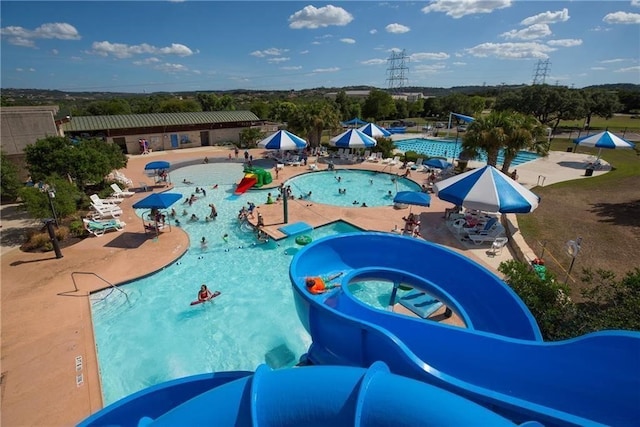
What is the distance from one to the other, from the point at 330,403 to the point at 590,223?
19.4m

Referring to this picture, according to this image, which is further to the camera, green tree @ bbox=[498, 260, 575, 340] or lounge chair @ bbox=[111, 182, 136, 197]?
lounge chair @ bbox=[111, 182, 136, 197]

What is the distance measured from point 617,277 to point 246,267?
14.3 metres

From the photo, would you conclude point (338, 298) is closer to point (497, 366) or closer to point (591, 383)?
point (497, 366)

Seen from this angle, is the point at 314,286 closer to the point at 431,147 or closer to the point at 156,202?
the point at 156,202

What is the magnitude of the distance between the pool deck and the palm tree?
5251 mm

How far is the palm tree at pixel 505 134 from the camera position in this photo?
21.6 metres

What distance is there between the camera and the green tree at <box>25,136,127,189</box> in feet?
59.9

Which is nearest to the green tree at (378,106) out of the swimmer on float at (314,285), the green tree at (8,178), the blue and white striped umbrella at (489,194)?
the blue and white striped umbrella at (489,194)

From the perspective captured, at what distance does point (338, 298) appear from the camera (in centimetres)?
866

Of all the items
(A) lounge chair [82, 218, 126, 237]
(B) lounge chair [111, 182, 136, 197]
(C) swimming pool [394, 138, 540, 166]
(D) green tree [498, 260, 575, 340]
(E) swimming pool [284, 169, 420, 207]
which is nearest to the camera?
(D) green tree [498, 260, 575, 340]

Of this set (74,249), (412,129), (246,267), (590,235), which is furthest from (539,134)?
(412,129)

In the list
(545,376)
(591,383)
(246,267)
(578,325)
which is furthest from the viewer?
(246,267)

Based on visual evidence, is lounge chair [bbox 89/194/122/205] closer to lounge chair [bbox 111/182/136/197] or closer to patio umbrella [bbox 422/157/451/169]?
lounge chair [bbox 111/182/136/197]

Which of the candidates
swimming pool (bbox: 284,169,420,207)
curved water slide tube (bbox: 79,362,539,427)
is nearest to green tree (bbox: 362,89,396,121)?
swimming pool (bbox: 284,169,420,207)
